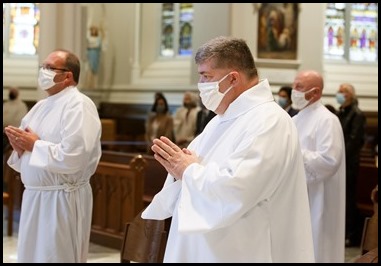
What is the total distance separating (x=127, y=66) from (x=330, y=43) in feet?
14.2

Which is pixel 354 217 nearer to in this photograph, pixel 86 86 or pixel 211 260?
pixel 211 260

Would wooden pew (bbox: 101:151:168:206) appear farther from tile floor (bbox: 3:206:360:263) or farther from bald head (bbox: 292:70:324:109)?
bald head (bbox: 292:70:324:109)

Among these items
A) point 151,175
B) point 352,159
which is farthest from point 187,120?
point 352,159

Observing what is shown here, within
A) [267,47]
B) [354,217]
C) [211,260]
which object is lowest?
[354,217]

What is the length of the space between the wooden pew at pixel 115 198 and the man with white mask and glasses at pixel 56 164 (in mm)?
2476

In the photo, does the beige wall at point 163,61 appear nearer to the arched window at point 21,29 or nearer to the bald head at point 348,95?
the arched window at point 21,29

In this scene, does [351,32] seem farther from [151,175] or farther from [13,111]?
[151,175]

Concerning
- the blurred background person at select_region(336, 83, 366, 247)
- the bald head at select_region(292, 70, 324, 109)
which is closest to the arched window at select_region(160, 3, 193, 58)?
the blurred background person at select_region(336, 83, 366, 247)

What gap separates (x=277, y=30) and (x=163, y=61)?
2844mm

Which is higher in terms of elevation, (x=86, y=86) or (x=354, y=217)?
(x=86, y=86)

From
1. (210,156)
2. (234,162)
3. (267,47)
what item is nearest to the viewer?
(234,162)

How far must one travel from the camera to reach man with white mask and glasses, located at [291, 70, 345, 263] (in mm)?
5609

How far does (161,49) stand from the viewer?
15469mm

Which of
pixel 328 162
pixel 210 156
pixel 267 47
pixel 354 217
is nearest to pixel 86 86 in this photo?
pixel 267 47
